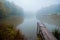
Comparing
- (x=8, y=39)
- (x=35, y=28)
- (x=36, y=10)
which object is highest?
(x=36, y=10)

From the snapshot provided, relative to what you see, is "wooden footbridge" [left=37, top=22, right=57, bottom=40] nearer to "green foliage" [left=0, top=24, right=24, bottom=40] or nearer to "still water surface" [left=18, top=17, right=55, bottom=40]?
"still water surface" [left=18, top=17, right=55, bottom=40]

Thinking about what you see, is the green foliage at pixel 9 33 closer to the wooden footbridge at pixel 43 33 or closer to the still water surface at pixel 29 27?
the still water surface at pixel 29 27

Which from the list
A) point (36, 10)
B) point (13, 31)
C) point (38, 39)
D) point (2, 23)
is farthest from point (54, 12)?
point (2, 23)

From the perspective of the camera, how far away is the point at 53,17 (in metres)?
2.09

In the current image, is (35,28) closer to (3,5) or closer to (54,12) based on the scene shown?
(54,12)

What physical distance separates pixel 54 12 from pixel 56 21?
0.48 feet

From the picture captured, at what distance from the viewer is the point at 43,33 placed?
6.52 feet

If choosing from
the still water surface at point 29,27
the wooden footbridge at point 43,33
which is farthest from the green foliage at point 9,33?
the wooden footbridge at point 43,33

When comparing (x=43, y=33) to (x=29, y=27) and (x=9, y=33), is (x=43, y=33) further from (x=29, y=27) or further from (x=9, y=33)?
(x=9, y=33)

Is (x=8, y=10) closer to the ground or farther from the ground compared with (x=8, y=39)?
farther from the ground

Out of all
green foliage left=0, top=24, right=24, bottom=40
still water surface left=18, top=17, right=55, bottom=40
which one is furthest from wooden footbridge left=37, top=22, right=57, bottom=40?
green foliage left=0, top=24, right=24, bottom=40

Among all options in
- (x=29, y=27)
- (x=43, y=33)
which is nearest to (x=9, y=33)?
(x=29, y=27)

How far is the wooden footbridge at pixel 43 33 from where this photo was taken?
1955mm

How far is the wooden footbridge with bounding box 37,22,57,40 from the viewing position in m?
1.96
